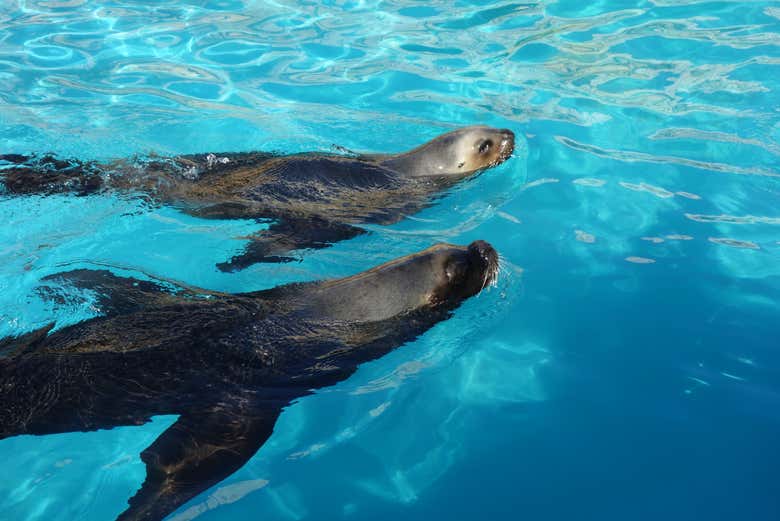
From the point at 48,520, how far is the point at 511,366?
2651mm

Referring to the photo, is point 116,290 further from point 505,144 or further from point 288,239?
point 505,144

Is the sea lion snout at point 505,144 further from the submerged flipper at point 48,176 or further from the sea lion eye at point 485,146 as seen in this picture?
the submerged flipper at point 48,176

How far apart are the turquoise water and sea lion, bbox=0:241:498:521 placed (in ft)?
0.41

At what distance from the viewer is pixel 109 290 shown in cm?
464

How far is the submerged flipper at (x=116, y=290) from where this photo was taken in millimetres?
4414

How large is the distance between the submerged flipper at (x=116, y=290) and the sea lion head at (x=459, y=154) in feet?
8.71

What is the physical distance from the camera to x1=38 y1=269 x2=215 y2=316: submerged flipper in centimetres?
441

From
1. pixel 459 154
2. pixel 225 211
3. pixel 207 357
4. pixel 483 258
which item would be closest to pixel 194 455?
pixel 207 357

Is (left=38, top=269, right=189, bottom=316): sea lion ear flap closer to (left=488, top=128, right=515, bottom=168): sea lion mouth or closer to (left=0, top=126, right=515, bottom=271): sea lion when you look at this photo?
(left=0, top=126, right=515, bottom=271): sea lion

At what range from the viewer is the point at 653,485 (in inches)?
140

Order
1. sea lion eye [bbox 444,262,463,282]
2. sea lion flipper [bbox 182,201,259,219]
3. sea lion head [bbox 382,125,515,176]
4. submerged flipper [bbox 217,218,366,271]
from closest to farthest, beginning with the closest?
sea lion eye [bbox 444,262,463,282] < submerged flipper [bbox 217,218,366,271] < sea lion flipper [bbox 182,201,259,219] < sea lion head [bbox 382,125,515,176]

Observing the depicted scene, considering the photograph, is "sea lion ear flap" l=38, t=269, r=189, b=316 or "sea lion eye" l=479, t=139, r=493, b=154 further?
"sea lion eye" l=479, t=139, r=493, b=154

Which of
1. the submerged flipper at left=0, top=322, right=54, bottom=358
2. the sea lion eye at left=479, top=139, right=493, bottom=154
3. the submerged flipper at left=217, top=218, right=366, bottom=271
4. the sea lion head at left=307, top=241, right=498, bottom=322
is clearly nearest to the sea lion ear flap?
the submerged flipper at left=0, top=322, right=54, bottom=358

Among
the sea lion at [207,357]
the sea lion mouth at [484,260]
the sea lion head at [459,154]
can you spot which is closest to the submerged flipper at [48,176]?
the sea lion at [207,357]
